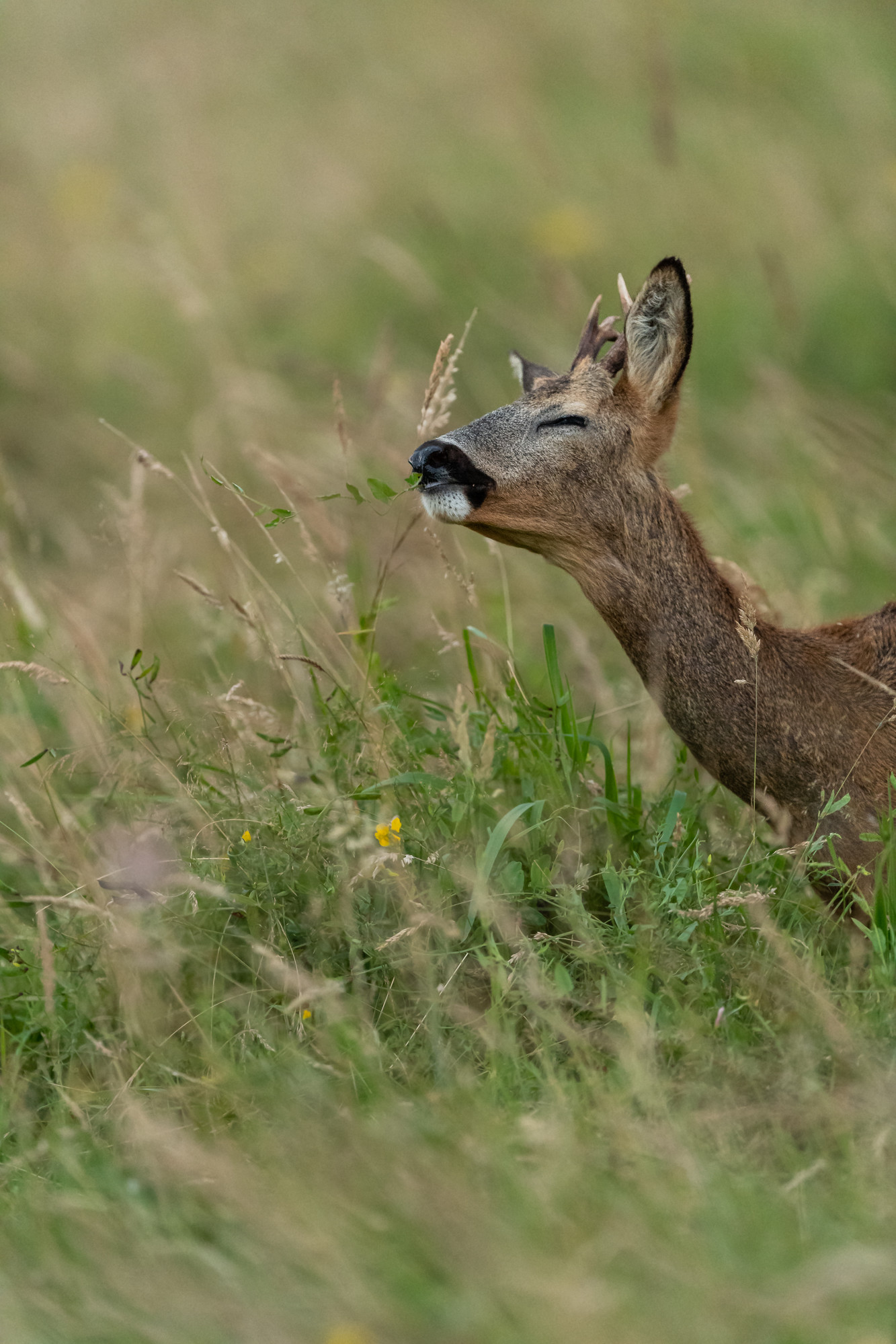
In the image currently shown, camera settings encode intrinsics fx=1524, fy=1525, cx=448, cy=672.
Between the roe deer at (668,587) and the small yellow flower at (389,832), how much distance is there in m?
0.83

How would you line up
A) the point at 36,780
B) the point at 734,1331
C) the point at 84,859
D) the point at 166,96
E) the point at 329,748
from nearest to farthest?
the point at 734,1331
the point at 84,859
the point at 329,748
the point at 36,780
the point at 166,96

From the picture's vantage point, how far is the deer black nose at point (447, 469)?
4.25 m

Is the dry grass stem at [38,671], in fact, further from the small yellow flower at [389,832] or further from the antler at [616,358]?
the antler at [616,358]

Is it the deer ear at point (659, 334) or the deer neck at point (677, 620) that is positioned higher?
the deer ear at point (659, 334)

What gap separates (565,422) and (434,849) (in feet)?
4.32

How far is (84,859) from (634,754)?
2.12 m

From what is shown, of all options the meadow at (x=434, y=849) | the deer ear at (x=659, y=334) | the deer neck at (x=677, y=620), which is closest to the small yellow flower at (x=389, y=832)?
the meadow at (x=434, y=849)

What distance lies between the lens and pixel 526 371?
4.88 metres

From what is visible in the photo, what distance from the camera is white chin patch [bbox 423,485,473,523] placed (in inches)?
166

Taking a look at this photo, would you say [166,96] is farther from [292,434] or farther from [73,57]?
[292,434]

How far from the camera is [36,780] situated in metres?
4.87

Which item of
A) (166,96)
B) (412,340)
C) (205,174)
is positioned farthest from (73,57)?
(412,340)

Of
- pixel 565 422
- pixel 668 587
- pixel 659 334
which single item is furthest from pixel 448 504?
pixel 659 334

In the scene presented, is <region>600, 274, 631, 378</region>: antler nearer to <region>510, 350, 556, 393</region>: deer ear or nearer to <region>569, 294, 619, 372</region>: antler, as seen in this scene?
<region>569, 294, 619, 372</region>: antler
